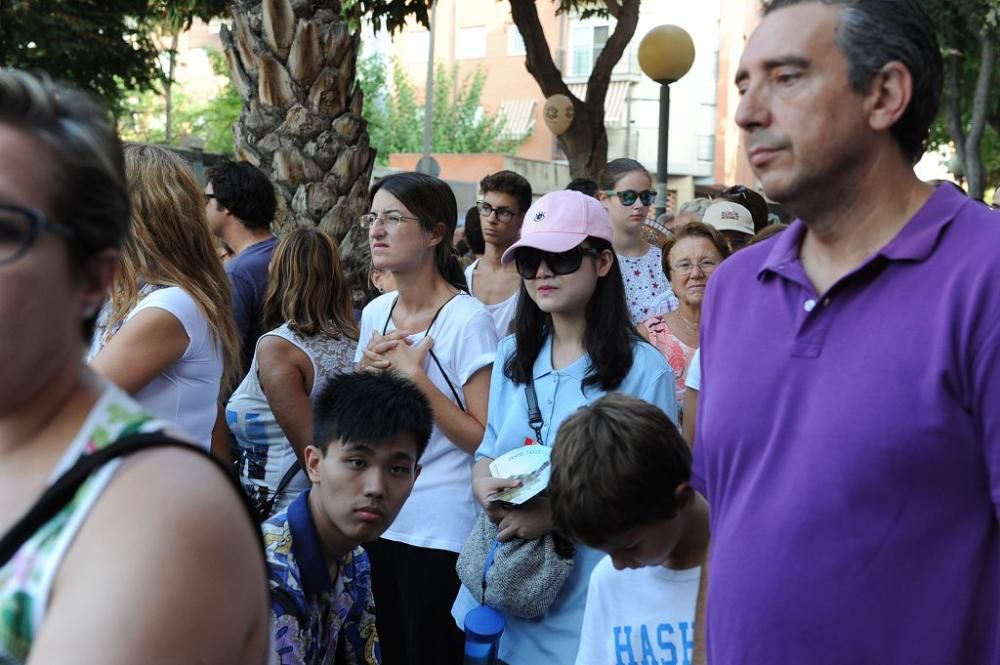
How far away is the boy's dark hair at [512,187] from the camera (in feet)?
20.5

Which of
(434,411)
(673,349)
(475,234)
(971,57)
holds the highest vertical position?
(971,57)

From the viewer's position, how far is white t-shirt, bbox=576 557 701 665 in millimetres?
2834

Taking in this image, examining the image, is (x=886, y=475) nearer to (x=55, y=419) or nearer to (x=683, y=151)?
(x=55, y=419)

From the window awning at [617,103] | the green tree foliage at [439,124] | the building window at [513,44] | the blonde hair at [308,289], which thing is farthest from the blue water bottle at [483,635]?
the building window at [513,44]

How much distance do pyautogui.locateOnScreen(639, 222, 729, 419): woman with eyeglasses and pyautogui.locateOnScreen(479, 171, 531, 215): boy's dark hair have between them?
4.53 ft

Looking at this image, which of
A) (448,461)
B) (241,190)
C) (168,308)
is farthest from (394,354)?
(241,190)

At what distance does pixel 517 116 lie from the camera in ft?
153

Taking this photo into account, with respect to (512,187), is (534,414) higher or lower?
lower

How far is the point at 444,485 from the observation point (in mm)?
4207

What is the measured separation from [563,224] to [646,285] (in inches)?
82.0

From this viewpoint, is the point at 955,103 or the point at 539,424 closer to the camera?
the point at 539,424

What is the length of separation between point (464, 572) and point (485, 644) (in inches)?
11.7

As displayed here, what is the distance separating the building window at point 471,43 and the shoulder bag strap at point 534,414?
45.6 m

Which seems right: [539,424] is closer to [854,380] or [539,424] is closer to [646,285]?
[854,380]
